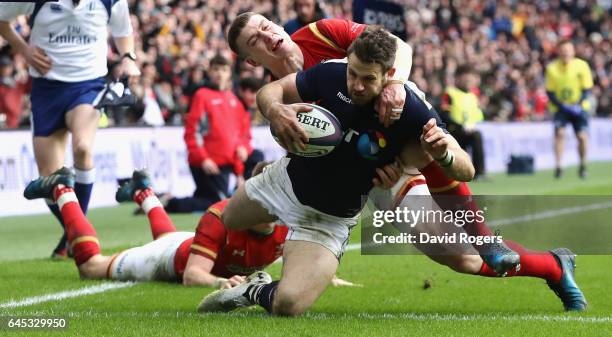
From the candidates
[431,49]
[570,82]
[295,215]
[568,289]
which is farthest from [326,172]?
[431,49]

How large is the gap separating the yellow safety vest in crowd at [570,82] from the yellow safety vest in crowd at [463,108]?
1.48 meters

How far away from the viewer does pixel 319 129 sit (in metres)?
5.95

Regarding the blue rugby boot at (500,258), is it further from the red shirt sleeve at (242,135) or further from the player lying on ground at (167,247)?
the red shirt sleeve at (242,135)

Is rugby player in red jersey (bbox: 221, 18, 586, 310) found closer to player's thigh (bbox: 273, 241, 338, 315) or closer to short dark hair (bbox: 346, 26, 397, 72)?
short dark hair (bbox: 346, 26, 397, 72)

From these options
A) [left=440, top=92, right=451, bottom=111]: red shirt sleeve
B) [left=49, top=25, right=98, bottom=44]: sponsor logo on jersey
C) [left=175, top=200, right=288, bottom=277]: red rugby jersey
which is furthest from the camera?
[left=440, top=92, right=451, bottom=111]: red shirt sleeve

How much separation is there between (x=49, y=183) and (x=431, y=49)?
21.1 metres

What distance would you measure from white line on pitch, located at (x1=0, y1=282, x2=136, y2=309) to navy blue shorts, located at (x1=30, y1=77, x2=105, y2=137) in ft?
6.52

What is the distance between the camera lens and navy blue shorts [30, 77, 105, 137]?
9.39 m

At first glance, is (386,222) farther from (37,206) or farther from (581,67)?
(581,67)

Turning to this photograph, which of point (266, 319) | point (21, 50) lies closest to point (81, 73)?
point (21, 50)

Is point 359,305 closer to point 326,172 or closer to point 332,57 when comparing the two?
point 326,172

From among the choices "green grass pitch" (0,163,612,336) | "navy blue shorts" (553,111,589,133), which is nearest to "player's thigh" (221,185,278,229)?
"green grass pitch" (0,163,612,336)

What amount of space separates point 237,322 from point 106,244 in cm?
512

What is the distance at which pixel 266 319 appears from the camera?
612 centimetres
